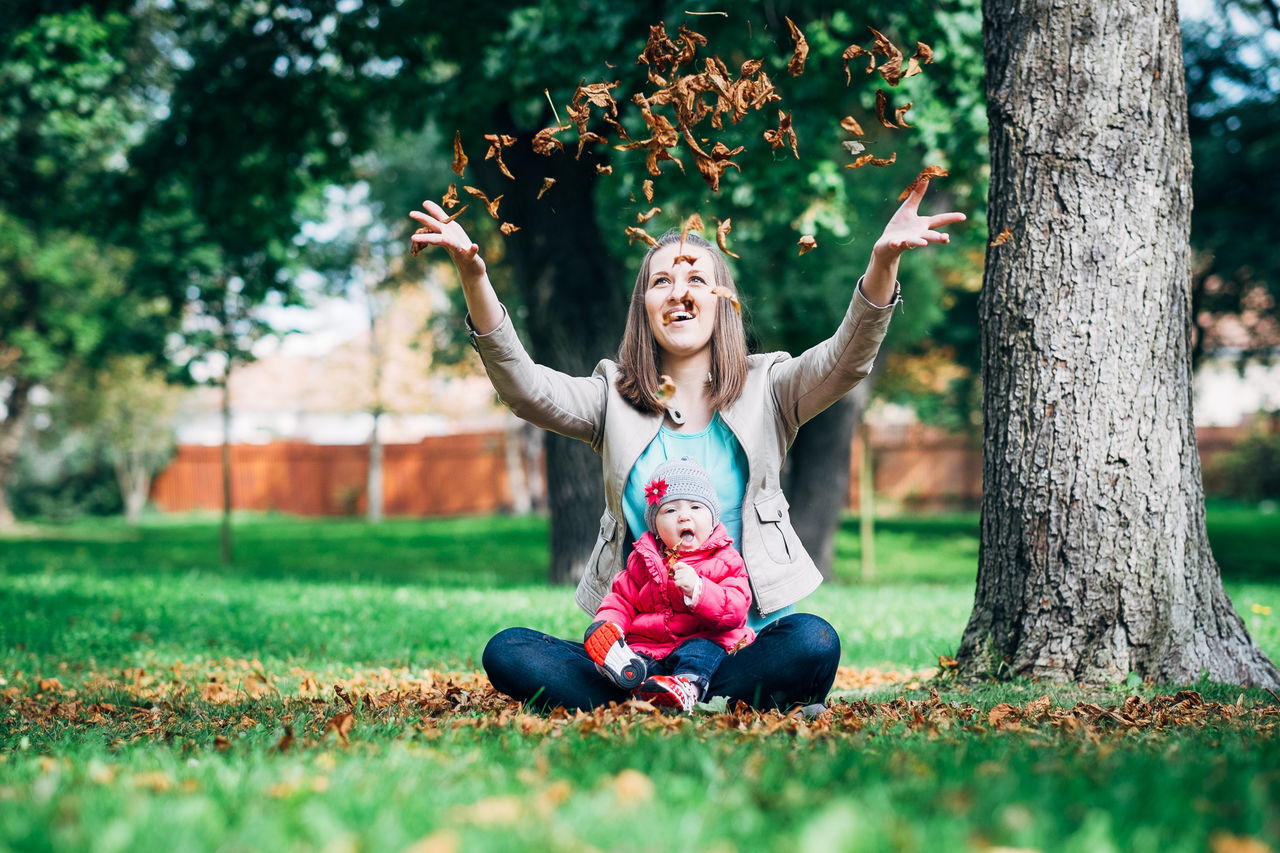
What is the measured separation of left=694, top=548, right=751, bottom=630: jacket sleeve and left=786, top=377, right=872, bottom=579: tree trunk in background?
9.15 m

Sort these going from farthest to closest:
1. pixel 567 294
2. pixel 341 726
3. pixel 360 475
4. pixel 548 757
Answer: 1. pixel 360 475
2. pixel 567 294
3. pixel 341 726
4. pixel 548 757

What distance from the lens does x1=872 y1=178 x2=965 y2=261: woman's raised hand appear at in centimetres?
337

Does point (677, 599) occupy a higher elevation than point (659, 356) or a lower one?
lower

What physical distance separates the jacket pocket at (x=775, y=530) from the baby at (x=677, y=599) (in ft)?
0.48

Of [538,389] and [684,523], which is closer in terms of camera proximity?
[684,523]

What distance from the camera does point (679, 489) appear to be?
3525mm

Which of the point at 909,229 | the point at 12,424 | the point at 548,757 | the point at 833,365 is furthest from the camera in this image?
the point at 12,424

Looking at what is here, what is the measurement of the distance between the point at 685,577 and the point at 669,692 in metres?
→ 0.37

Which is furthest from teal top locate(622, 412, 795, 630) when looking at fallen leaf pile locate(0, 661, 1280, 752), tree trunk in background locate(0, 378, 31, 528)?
tree trunk in background locate(0, 378, 31, 528)

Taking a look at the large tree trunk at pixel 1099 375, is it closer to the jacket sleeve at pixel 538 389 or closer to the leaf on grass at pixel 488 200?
the jacket sleeve at pixel 538 389

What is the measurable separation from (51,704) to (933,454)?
25.3m

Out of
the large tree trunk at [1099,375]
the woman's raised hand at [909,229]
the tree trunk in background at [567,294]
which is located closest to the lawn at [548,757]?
the large tree trunk at [1099,375]

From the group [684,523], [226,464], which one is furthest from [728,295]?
[226,464]

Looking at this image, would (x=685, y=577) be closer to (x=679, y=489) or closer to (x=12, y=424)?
(x=679, y=489)
